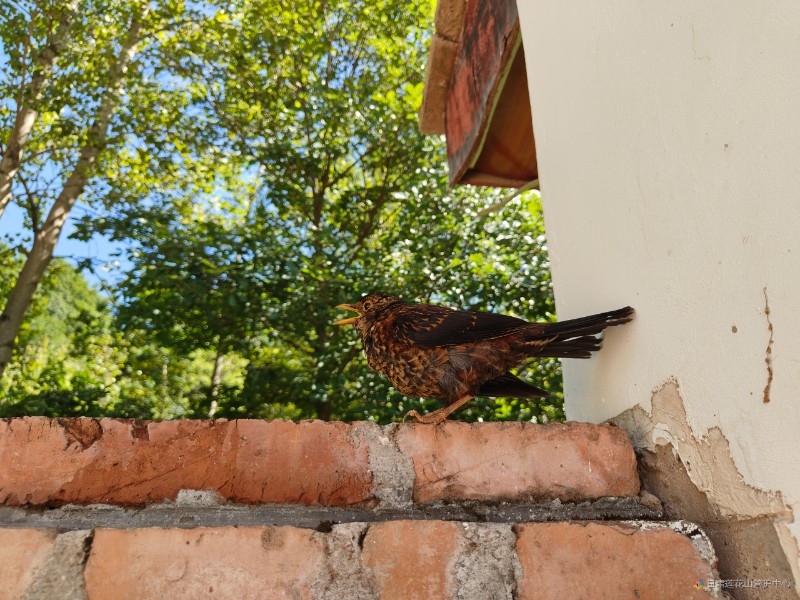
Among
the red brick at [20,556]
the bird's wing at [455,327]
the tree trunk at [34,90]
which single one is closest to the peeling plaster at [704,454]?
the bird's wing at [455,327]

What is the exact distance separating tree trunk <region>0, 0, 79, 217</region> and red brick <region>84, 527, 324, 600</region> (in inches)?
291

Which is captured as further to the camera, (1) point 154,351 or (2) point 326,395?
(1) point 154,351

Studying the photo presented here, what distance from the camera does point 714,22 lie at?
4.67ft

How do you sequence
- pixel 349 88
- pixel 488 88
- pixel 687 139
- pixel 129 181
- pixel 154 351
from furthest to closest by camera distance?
pixel 154 351 < pixel 129 181 < pixel 349 88 < pixel 488 88 < pixel 687 139

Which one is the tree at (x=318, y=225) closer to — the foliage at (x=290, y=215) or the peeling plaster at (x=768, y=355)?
the foliage at (x=290, y=215)

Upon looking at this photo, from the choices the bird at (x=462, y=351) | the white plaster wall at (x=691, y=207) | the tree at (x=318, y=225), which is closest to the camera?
the white plaster wall at (x=691, y=207)

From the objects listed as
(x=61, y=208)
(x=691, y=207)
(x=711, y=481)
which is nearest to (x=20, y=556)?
(x=711, y=481)

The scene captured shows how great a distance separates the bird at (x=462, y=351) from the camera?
2.16 m

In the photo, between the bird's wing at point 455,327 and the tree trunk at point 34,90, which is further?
the tree trunk at point 34,90

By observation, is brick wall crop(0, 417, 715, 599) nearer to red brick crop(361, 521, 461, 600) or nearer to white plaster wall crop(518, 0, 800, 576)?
red brick crop(361, 521, 461, 600)

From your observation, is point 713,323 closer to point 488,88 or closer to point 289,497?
point 289,497

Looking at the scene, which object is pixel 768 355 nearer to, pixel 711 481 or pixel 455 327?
pixel 711 481

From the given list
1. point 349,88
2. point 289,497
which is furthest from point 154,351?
point 289,497

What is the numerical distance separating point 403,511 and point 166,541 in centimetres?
54
